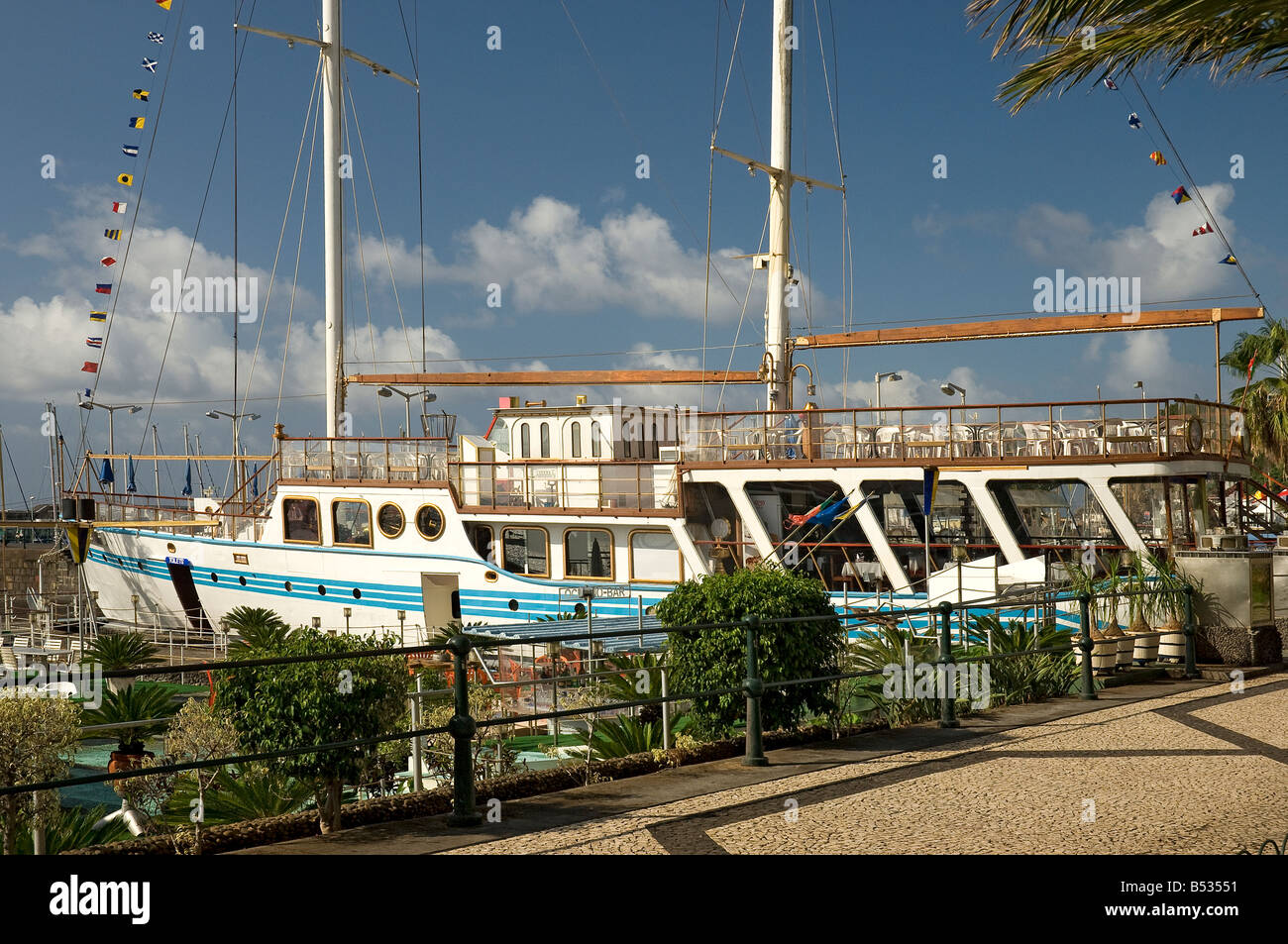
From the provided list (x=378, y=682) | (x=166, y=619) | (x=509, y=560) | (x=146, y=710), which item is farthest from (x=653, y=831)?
(x=166, y=619)

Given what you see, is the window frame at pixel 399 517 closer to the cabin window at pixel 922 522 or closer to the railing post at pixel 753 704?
the cabin window at pixel 922 522

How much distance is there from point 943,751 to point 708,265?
15.3 meters

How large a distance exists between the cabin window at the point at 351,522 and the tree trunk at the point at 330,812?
706 inches

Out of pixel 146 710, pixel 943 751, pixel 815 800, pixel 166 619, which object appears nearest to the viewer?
pixel 815 800

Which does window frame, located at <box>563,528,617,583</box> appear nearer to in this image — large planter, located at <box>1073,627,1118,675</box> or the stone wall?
large planter, located at <box>1073,627,1118,675</box>

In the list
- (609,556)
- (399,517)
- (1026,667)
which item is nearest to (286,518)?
(399,517)

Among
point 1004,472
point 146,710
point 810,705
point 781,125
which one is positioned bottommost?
point 146,710

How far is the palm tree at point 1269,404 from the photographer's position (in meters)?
30.7

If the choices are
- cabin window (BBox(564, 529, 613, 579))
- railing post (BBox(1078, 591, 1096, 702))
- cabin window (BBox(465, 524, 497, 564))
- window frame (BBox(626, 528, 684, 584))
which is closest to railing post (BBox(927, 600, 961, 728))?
railing post (BBox(1078, 591, 1096, 702))

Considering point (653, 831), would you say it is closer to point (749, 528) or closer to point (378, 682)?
point (378, 682)

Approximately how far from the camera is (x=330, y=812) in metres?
6.64

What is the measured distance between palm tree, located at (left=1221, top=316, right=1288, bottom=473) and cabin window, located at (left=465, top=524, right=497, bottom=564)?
19169 mm

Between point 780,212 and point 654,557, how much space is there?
26.6 feet

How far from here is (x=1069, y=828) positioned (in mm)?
6273
